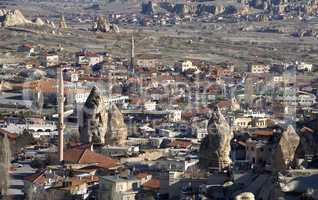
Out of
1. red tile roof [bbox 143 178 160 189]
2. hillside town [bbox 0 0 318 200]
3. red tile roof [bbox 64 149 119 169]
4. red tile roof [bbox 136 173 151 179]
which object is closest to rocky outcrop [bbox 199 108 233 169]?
hillside town [bbox 0 0 318 200]

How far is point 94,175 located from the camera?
3038 centimetres

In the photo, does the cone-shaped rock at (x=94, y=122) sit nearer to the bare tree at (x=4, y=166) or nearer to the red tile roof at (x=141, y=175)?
the bare tree at (x=4, y=166)

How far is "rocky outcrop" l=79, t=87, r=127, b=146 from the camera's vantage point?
3541 centimetres

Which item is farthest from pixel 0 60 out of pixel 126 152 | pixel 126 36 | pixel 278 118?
pixel 126 152

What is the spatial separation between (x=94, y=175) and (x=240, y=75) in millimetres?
37320

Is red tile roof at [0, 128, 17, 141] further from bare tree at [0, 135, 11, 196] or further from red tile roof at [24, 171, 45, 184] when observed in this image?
red tile roof at [24, 171, 45, 184]

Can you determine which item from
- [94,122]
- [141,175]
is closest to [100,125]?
[94,122]

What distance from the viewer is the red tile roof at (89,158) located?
31.6m

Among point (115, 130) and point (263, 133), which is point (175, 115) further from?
point (263, 133)

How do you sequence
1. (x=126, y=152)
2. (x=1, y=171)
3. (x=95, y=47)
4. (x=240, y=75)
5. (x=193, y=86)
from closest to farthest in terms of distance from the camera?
(x=1, y=171) → (x=126, y=152) → (x=193, y=86) → (x=240, y=75) → (x=95, y=47)

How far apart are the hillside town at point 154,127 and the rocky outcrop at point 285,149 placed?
0.04 m

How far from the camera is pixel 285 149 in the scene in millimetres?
28453

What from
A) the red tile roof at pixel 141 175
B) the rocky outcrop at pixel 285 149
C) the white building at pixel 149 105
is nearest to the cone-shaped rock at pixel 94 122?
the red tile roof at pixel 141 175

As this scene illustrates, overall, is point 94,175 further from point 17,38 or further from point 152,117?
point 17,38
